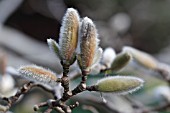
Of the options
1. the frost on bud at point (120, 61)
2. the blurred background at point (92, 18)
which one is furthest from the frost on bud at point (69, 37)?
the blurred background at point (92, 18)

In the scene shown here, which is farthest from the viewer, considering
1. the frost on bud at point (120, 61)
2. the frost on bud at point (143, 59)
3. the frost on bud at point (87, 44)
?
the frost on bud at point (143, 59)

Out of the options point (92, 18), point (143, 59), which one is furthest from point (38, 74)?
point (92, 18)

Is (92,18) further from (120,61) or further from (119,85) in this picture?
(119,85)

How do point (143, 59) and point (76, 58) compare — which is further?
point (143, 59)

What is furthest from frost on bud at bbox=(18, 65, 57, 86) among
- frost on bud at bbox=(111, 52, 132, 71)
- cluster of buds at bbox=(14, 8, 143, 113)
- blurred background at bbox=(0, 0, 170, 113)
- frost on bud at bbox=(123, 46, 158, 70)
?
blurred background at bbox=(0, 0, 170, 113)

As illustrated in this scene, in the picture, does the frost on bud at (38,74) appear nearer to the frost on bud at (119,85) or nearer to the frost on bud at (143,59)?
the frost on bud at (119,85)

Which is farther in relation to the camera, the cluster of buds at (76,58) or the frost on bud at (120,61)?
the frost on bud at (120,61)
